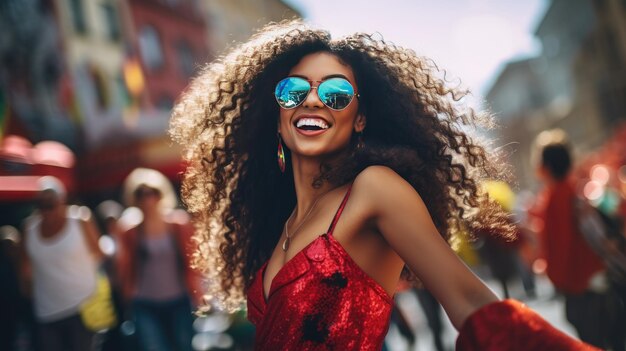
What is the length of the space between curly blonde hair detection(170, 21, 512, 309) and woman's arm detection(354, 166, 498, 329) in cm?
16

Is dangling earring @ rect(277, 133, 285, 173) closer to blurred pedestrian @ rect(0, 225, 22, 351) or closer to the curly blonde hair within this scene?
the curly blonde hair

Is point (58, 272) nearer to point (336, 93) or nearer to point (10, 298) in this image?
point (10, 298)

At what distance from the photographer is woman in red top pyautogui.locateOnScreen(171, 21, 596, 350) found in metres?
1.59

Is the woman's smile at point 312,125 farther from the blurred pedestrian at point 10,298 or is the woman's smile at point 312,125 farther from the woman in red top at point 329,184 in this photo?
the blurred pedestrian at point 10,298

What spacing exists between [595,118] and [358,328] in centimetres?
4107

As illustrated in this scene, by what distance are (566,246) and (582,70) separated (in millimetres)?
39438

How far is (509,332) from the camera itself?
1.28 meters

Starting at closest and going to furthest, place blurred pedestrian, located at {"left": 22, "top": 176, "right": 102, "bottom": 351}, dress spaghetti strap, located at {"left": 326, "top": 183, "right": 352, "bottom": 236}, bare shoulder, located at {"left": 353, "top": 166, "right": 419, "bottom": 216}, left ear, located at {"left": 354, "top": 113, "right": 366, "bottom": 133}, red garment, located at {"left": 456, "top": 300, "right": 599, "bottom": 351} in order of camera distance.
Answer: red garment, located at {"left": 456, "top": 300, "right": 599, "bottom": 351} < bare shoulder, located at {"left": 353, "top": 166, "right": 419, "bottom": 216} < dress spaghetti strap, located at {"left": 326, "top": 183, "right": 352, "bottom": 236} < left ear, located at {"left": 354, "top": 113, "right": 366, "bottom": 133} < blurred pedestrian, located at {"left": 22, "top": 176, "right": 102, "bottom": 351}

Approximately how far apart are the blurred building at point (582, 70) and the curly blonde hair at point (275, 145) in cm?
2156

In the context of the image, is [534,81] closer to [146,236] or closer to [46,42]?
[46,42]

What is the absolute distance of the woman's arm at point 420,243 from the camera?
140cm

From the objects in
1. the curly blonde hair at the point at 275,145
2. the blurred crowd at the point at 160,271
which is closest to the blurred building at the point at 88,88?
the blurred crowd at the point at 160,271

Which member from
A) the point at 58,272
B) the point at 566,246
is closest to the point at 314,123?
the point at 566,246

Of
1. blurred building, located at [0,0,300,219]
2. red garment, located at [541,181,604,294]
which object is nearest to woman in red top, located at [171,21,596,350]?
red garment, located at [541,181,604,294]
